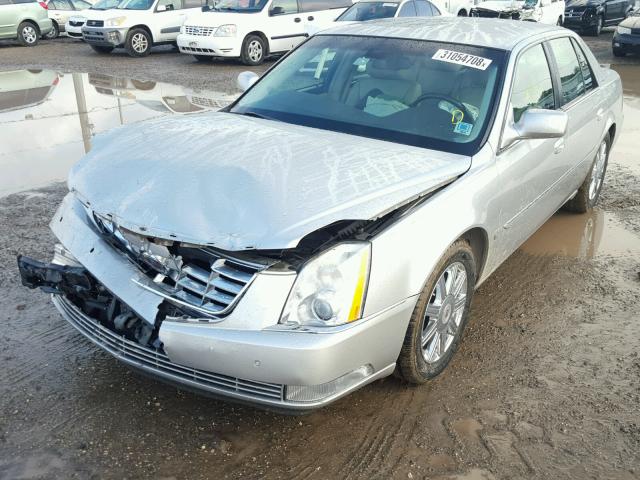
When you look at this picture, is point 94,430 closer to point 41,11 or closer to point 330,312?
point 330,312

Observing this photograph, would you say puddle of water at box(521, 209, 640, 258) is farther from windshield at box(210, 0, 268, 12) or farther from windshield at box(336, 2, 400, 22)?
windshield at box(210, 0, 268, 12)

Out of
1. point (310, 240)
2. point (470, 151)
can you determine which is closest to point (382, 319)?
point (310, 240)

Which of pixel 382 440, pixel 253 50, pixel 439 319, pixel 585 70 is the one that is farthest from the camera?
pixel 253 50

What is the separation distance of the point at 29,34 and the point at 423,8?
10.8 metres

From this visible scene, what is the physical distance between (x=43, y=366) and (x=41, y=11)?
17280 mm

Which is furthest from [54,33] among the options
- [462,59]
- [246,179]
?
[246,179]

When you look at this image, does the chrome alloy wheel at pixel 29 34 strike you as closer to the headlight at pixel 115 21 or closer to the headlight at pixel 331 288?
the headlight at pixel 115 21

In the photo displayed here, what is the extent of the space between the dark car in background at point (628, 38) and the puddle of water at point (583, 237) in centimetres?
1101

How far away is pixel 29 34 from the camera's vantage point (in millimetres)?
17984

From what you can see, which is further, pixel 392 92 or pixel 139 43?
pixel 139 43

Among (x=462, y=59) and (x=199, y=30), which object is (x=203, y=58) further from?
(x=462, y=59)

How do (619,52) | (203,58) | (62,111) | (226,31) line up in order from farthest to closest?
(619,52) < (203,58) < (226,31) < (62,111)

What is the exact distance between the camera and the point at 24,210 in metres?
5.53

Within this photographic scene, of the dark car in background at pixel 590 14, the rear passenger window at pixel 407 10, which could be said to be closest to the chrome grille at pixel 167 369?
the rear passenger window at pixel 407 10
